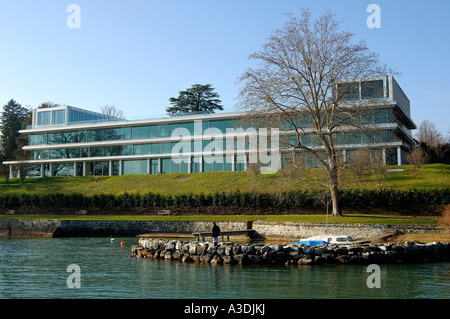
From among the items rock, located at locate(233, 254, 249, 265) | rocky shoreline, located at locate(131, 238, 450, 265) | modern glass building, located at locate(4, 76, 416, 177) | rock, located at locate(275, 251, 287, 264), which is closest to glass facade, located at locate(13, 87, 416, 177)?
modern glass building, located at locate(4, 76, 416, 177)

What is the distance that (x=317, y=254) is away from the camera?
21.0 meters

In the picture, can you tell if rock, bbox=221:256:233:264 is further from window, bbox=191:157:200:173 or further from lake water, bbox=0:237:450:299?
window, bbox=191:157:200:173

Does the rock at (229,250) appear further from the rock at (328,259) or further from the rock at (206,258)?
the rock at (328,259)

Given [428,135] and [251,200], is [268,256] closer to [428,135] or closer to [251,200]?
[251,200]

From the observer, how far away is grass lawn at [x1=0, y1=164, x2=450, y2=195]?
34.9 m

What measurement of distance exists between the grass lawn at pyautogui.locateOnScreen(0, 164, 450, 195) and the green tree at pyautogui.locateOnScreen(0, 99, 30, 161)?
1906 cm

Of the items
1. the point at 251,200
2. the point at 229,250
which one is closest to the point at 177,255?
the point at 229,250

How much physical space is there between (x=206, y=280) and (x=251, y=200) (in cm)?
2909

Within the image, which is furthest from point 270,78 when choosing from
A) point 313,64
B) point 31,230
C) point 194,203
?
point 31,230

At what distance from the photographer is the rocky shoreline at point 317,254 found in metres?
20.9

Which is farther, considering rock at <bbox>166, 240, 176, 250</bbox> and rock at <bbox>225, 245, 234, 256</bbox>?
rock at <bbox>166, 240, 176, 250</bbox>

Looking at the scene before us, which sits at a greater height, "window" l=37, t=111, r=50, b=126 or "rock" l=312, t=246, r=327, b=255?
"window" l=37, t=111, r=50, b=126
